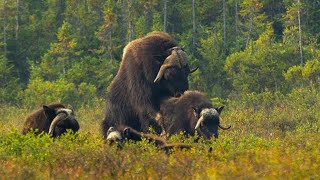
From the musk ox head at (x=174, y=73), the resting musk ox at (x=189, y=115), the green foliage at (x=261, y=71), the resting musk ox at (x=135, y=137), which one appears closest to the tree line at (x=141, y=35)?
the green foliage at (x=261, y=71)

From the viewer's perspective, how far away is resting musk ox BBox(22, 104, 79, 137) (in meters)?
10.9

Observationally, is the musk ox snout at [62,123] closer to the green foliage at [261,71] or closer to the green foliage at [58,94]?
the green foliage at [58,94]

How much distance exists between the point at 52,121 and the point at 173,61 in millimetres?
2492

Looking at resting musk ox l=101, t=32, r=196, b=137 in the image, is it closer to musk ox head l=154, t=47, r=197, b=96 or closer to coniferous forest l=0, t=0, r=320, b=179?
musk ox head l=154, t=47, r=197, b=96

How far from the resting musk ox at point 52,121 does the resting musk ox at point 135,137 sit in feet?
2.08

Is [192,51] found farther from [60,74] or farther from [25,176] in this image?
[25,176]

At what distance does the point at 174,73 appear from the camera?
1252cm

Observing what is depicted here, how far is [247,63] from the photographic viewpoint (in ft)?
91.5

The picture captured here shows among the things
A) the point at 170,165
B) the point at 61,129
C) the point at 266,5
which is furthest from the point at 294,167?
the point at 266,5

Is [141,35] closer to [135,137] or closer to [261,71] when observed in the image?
[261,71]

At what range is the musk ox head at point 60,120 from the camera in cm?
1083

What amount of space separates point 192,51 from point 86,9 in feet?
21.9

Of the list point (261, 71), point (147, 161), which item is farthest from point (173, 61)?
point (261, 71)

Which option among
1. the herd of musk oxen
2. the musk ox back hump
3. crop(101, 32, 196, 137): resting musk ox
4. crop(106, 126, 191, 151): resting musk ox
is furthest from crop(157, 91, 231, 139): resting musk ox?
the musk ox back hump
